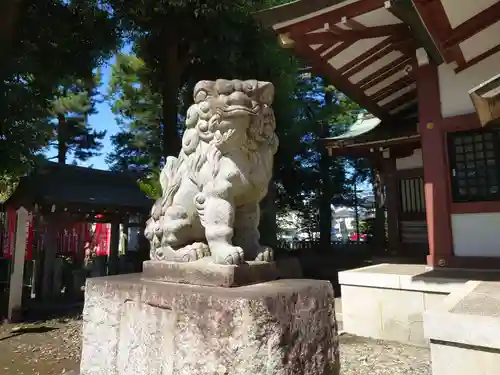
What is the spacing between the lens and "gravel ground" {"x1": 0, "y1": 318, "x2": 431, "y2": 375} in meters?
4.09

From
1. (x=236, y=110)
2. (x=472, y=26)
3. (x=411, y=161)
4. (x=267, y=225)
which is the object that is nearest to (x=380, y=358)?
(x=236, y=110)

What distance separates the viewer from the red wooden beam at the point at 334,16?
4.65 meters

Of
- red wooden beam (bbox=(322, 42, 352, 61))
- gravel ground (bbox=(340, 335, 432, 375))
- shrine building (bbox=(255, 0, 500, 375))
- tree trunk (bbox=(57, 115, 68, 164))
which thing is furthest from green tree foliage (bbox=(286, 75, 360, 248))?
tree trunk (bbox=(57, 115, 68, 164))

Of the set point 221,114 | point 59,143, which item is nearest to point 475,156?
point 221,114

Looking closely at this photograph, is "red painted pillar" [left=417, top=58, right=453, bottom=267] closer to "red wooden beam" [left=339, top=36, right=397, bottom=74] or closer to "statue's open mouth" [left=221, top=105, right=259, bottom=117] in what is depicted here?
"red wooden beam" [left=339, top=36, right=397, bottom=74]

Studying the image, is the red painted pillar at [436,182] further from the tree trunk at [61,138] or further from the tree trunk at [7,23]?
the tree trunk at [61,138]

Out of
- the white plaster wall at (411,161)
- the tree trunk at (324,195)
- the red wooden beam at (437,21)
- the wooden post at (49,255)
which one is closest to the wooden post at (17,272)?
the wooden post at (49,255)

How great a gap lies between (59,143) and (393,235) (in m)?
15.3

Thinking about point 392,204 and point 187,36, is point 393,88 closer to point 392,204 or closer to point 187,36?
point 392,204

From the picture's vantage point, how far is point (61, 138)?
17547mm

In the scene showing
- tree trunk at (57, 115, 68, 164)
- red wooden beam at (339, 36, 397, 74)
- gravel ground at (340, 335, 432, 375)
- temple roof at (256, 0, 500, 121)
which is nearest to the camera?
gravel ground at (340, 335, 432, 375)

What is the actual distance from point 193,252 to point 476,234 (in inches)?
182

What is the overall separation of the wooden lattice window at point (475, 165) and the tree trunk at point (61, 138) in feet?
53.4

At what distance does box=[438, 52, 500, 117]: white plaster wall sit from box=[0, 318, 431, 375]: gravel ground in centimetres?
329
